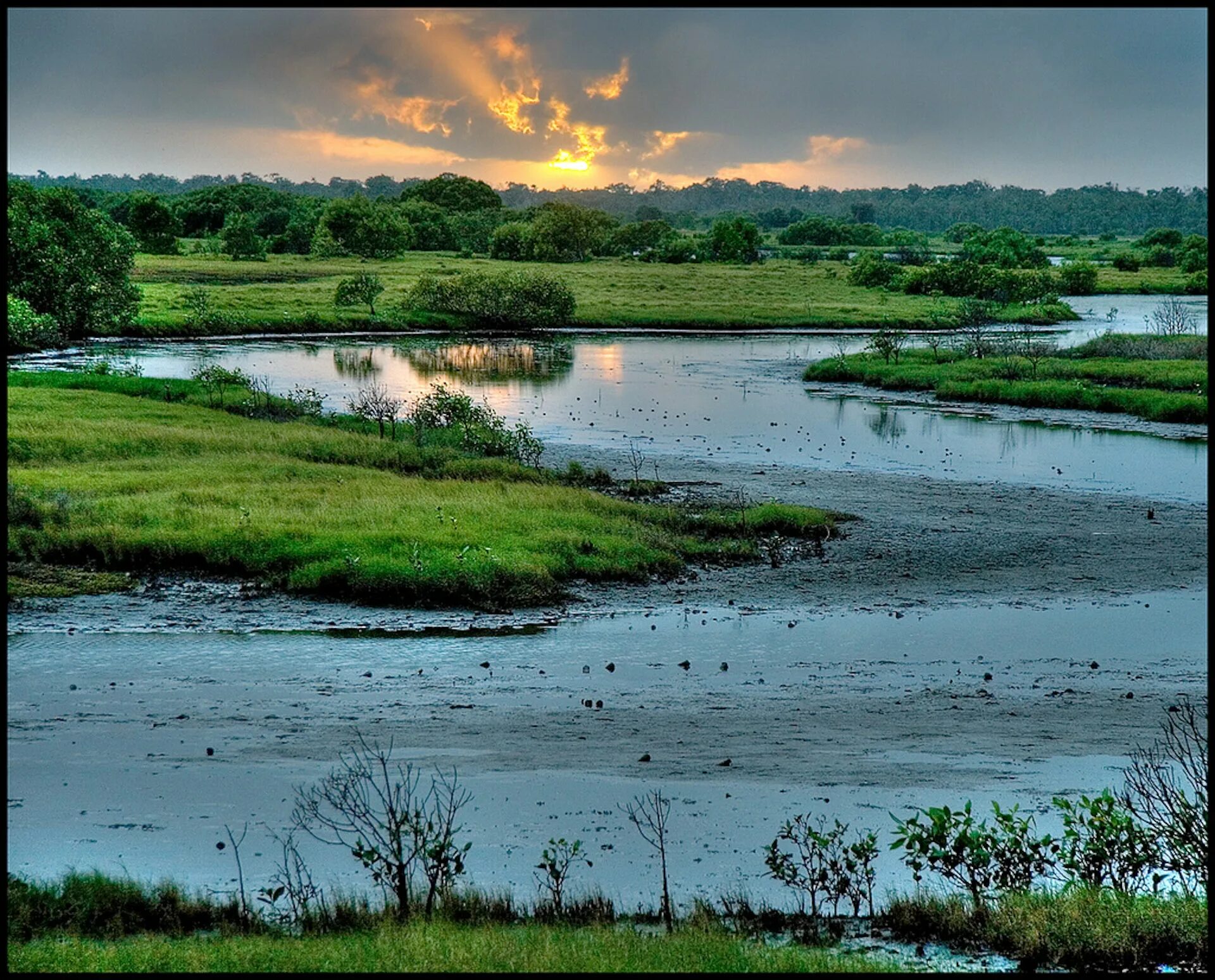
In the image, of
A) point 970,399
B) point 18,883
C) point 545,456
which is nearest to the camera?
point 18,883

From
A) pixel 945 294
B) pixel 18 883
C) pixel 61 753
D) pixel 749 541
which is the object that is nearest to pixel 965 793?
pixel 18 883

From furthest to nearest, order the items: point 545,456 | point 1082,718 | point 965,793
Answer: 1. point 545,456
2. point 1082,718
3. point 965,793

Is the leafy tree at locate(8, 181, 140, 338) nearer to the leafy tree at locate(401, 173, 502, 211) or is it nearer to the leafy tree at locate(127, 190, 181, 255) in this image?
the leafy tree at locate(127, 190, 181, 255)

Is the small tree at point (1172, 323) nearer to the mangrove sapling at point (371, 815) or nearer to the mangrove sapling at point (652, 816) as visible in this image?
the mangrove sapling at point (652, 816)

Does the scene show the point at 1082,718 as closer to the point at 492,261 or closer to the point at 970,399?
the point at 970,399

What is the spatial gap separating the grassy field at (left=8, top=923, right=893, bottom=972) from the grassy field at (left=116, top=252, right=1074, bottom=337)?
63840 mm

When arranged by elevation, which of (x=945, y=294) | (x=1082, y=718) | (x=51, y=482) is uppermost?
(x=945, y=294)

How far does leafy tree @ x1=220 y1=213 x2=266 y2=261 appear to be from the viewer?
114 metres

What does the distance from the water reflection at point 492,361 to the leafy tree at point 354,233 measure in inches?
1987

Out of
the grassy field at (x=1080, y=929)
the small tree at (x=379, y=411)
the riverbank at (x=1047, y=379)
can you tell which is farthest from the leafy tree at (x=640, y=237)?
the grassy field at (x=1080, y=929)

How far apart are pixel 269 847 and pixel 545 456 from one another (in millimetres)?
25075

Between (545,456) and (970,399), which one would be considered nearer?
(545,456)

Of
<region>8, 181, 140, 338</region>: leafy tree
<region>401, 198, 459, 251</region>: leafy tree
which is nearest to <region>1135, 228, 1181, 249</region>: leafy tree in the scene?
<region>401, 198, 459, 251</region>: leafy tree

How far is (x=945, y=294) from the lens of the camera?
10038 centimetres
